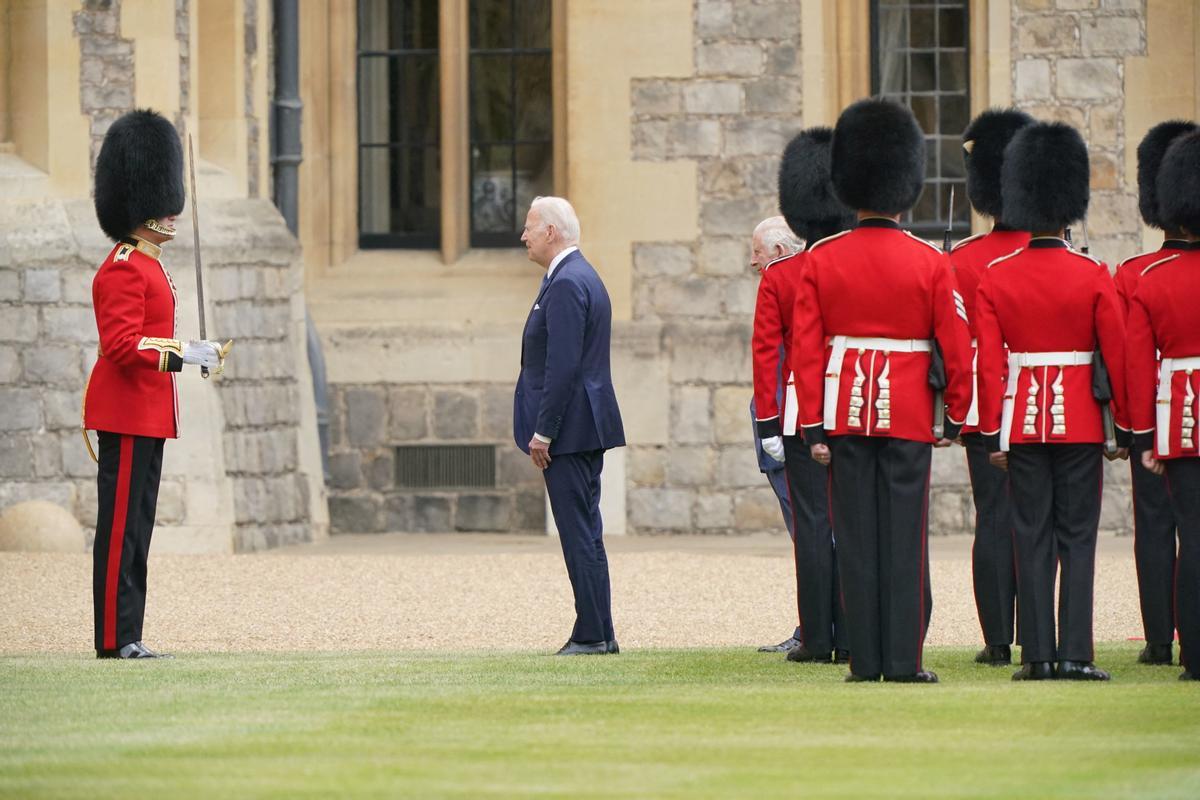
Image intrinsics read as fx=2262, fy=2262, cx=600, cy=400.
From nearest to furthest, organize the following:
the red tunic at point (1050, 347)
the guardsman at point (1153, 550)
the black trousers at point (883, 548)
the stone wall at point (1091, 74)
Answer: the black trousers at point (883, 548), the red tunic at point (1050, 347), the guardsman at point (1153, 550), the stone wall at point (1091, 74)

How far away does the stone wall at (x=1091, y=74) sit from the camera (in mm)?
12203

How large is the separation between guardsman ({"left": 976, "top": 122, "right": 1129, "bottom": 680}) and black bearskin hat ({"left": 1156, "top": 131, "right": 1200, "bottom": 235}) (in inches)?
14.3

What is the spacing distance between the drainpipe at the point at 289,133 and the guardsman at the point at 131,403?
17.6 ft

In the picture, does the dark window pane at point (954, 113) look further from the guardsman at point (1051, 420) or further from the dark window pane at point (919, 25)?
the guardsman at point (1051, 420)

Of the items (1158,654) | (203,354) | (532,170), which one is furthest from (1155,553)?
(532,170)

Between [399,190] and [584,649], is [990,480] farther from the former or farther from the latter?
[399,190]

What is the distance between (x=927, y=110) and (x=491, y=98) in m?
2.50

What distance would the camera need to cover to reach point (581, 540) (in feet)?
23.0

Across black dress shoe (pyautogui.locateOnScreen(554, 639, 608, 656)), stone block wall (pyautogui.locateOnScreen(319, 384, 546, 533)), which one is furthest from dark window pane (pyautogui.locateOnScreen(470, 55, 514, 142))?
black dress shoe (pyautogui.locateOnScreen(554, 639, 608, 656))

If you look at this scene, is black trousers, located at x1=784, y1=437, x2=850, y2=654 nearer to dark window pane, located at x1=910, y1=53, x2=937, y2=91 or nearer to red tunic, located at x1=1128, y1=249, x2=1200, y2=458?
red tunic, located at x1=1128, y1=249, x2=1200, y2=458

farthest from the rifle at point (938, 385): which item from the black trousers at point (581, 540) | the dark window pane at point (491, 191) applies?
the dark window pane at point (491, 191)

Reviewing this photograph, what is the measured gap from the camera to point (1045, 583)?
614 centimetres

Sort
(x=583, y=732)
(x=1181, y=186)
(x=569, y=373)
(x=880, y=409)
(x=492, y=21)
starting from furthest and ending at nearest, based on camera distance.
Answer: (x=492, y=21)
(x=569, y=373)
(x=1181, y=186)
(x=880, y=409)
(x=583, y=732)

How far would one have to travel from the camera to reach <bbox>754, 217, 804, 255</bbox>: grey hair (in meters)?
6.98
